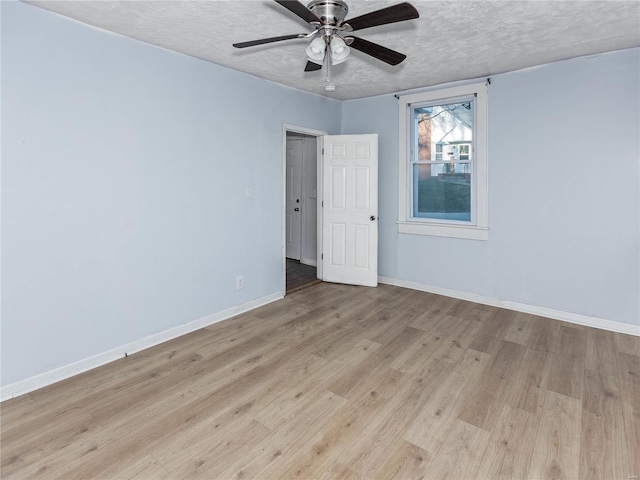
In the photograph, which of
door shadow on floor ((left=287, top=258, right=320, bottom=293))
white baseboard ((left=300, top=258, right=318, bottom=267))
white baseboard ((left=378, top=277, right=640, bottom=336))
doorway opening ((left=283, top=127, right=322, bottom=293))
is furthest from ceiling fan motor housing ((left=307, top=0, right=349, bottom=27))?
white baseboard ((left=300, top=258, right=318, bottom=267))

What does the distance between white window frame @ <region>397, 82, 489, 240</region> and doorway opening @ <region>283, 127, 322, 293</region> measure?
1593mm

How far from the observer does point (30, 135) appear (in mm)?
2441

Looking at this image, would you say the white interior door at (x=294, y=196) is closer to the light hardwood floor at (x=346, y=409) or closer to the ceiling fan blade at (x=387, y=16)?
the light hardwood floor at (x=346, y=409)

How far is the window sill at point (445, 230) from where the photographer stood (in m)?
4.27

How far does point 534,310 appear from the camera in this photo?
155 inches

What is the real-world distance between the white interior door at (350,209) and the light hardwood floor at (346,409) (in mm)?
1503

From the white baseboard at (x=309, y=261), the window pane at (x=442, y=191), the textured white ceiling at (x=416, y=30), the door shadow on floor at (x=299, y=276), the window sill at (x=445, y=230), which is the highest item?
the textured white ceiling at (x=416, y=30)

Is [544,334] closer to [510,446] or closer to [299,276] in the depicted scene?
[510,446]

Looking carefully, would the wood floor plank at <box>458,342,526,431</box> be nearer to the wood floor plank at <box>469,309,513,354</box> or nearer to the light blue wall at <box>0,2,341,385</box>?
the wood floor plank at <box>469,309,513,354</box>

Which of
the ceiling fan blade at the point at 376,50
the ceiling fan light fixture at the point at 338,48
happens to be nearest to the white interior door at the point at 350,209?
the ceiling fan blade at the point at 376,50

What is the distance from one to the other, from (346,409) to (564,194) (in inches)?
121

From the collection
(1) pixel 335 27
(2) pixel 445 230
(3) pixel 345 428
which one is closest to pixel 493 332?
(2) pixel 445 230

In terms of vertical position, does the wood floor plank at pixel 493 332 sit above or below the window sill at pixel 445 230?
below

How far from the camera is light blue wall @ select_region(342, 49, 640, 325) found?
11.1 ft
